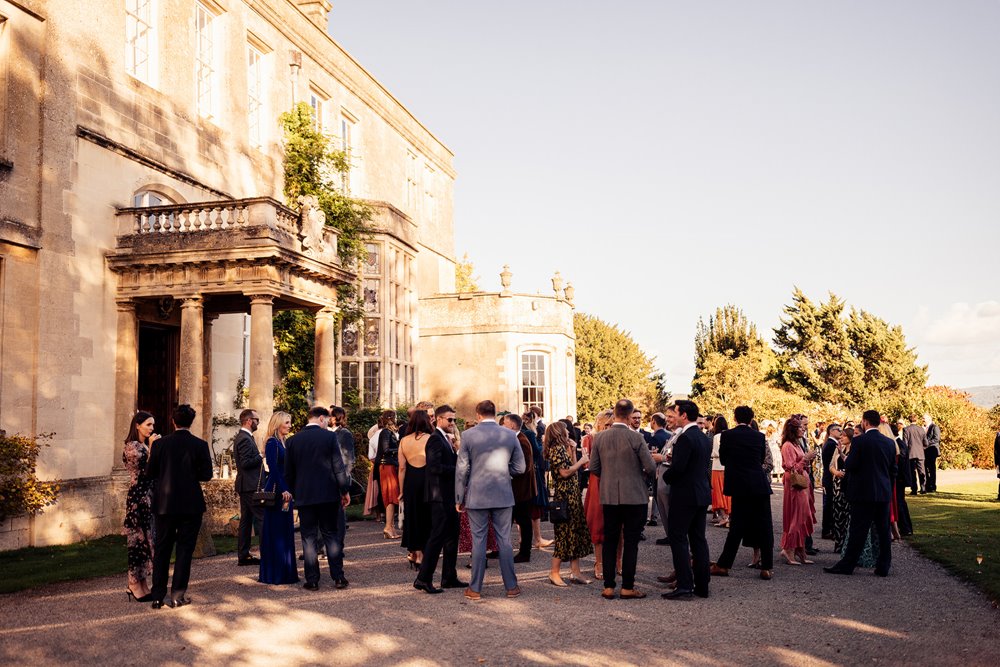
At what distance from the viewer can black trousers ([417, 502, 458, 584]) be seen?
8867 mm

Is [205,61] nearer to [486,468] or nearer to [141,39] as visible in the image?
[141,39]

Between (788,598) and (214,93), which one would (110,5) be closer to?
(214,93)

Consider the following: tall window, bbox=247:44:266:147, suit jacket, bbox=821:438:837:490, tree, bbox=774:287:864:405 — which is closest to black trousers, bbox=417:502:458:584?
suit jacket, bbox=821:438:837:490

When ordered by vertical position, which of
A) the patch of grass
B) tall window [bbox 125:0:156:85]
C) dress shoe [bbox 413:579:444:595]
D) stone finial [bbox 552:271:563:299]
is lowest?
the patch of grass

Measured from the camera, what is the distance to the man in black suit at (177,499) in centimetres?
824

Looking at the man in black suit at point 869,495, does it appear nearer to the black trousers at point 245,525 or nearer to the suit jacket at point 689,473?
the suit jacket at point 689,473

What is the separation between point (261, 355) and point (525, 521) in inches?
256

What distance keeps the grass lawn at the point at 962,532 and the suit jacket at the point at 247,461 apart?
326 inches

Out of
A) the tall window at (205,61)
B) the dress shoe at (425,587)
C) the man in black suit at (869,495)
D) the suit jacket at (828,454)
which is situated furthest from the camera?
the tall window at (205,61)

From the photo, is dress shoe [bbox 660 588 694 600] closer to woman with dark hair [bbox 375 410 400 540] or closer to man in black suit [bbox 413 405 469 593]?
man in black suit [bbox 413 405 469 593]

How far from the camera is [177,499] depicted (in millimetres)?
8250

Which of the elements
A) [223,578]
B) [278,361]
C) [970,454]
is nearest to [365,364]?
[278,361]

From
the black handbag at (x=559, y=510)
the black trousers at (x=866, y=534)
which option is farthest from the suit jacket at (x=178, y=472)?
the black trousers at (x=866, y=534)

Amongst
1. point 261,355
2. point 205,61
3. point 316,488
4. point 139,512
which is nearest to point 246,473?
point 316,488
